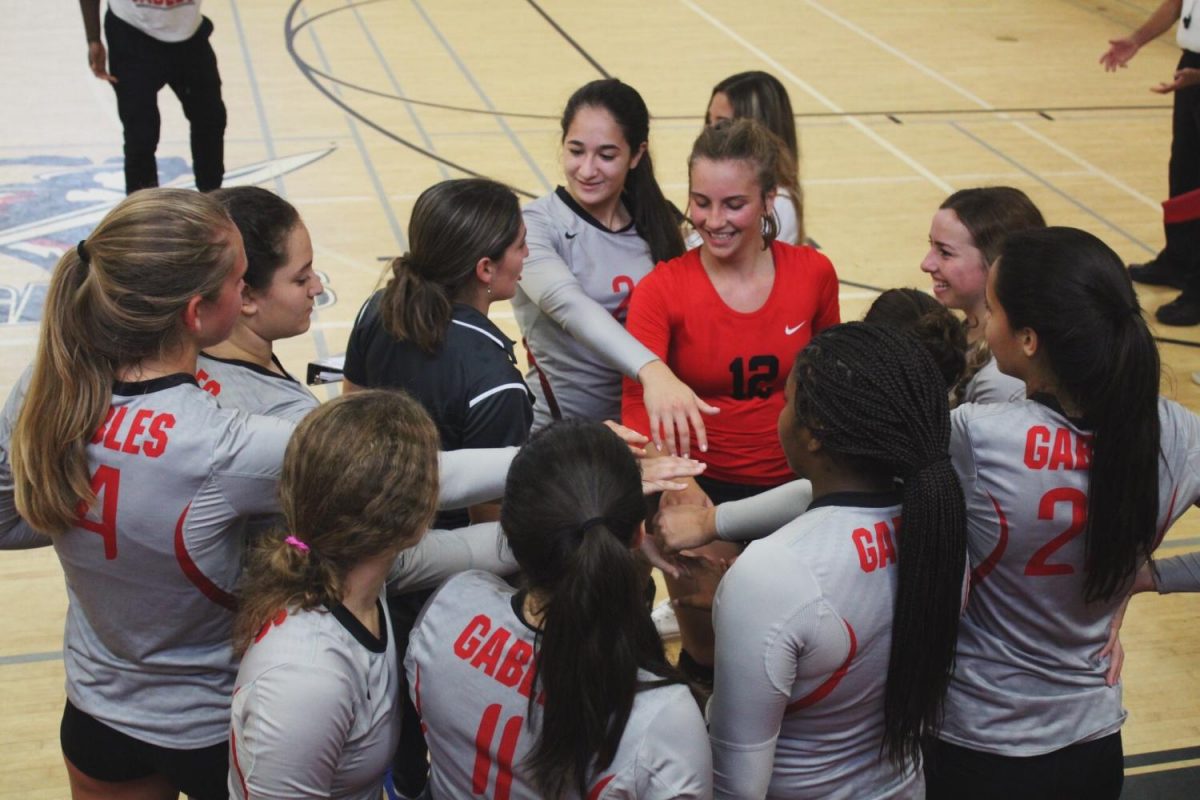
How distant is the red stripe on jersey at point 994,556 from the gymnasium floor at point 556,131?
5.09 ft

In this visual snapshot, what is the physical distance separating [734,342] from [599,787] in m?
1.36

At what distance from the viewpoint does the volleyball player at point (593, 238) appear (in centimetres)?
313

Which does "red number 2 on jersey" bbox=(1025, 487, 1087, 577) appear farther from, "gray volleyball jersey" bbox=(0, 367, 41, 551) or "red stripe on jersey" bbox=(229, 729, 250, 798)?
"gray volleyball jersey" bbox=(0, 367, 41, 551)

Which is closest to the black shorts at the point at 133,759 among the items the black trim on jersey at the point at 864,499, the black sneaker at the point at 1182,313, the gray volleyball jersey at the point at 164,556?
the gray volleyball jersey at the point at 164,556

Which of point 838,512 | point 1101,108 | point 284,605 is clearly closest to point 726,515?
point 838,512

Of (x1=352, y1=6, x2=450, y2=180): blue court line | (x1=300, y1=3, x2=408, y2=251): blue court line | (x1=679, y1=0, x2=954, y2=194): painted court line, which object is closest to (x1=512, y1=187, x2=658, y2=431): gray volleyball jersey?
(x1=300, y1=3, x2=408, y2=251): blue court line

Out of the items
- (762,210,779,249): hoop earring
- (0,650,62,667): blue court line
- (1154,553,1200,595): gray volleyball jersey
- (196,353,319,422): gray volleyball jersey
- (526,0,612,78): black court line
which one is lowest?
(0,650,62,667): blue court line

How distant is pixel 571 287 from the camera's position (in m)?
2.98

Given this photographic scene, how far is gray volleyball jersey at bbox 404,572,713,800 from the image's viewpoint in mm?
1688

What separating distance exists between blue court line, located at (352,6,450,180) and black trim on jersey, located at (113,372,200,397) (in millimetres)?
5459

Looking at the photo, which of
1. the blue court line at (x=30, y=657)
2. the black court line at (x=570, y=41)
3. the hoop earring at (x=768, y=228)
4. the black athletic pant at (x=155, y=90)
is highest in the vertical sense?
the hoop earring at (x=768, y=228)

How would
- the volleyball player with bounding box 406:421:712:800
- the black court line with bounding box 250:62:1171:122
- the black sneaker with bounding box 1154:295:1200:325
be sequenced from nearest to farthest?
the volleyball player with bounding box 406:421:712:800 → the black sneaker with bounding box 1154:295:1200:325 → the black court line with bounding box 250:62:1171:122

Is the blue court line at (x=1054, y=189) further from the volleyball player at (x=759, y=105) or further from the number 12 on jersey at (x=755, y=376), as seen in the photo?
the number 12 on jersey at (x=755, y=376)

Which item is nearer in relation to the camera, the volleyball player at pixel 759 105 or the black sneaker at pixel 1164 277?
the volleyball player at pixel 759 105
